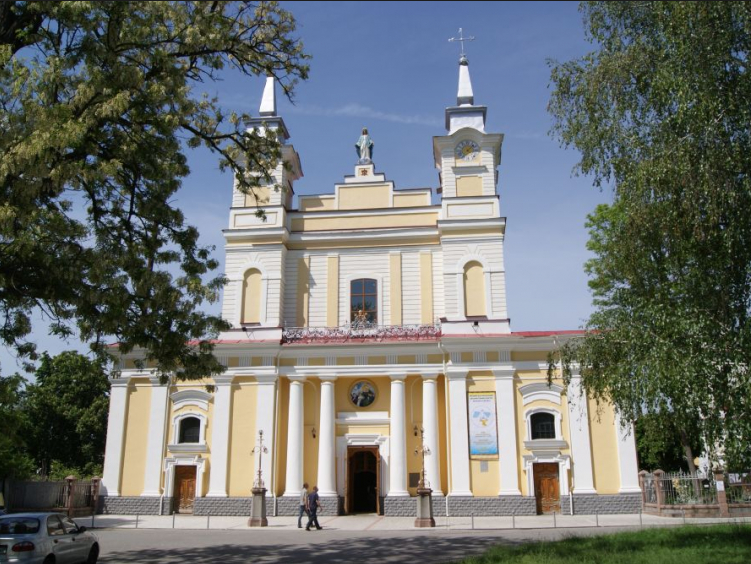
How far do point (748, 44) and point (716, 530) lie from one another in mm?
11097

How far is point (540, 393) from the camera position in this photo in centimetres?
2791

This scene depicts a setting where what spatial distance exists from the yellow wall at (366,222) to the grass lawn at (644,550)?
64.2 ft

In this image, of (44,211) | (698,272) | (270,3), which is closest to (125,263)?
(44,211)

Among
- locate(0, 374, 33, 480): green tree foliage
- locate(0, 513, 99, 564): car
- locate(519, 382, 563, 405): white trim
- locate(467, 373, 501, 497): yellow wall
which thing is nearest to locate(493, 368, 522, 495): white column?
locate(467, 373, 501, 497): yellow wall

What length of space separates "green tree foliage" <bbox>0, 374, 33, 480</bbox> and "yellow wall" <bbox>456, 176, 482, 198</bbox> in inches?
803

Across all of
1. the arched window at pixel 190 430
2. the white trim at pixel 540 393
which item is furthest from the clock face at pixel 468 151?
the arched window at pixel 190 430

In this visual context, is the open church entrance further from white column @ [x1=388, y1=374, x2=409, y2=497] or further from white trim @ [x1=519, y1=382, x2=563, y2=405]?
white trim @ [x1=519, y1=382, x2=563, y2=405]

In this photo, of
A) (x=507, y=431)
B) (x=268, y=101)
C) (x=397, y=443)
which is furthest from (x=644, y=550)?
(x=268, y=101)

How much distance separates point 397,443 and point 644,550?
15.7 metres

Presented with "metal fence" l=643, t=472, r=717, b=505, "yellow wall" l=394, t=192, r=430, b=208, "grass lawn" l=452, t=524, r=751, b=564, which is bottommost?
"grass lawn" l=452, t=524, r=751, b=564

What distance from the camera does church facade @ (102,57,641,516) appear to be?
89.2ft

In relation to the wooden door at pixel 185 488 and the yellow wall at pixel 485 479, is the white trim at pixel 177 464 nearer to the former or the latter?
the wooden door at pixel 185 488

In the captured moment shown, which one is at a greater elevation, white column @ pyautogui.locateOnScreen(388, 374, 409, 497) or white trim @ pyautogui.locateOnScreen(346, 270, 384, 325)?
white trim @ pyautogui.locateOnScreen(346, 270, 384, 325)

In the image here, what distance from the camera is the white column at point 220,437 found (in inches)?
1099
